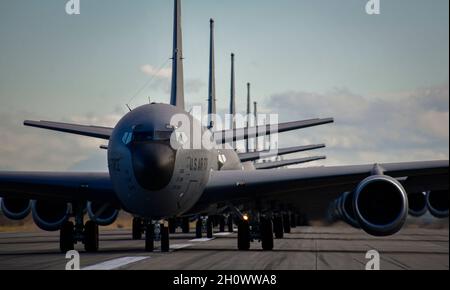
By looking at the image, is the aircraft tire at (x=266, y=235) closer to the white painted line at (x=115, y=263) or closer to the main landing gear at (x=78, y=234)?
the main landing gear at (x=78, y=234)

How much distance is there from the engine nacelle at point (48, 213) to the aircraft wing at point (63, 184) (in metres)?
2.55

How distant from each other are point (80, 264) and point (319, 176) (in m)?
7.88

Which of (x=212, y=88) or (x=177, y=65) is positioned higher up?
(x=212, y=88)

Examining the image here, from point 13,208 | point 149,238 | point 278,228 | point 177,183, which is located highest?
point 177,183

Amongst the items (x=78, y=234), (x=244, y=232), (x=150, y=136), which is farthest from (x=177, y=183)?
(x=244, y=232)

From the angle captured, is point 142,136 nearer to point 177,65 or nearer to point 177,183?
point 177,183

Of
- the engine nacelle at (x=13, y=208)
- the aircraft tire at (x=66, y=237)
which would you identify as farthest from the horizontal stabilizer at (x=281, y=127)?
the engine nacelle at (x=13, y=208)

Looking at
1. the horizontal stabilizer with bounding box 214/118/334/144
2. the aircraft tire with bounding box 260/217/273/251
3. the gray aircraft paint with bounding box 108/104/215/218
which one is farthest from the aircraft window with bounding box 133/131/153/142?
the aircraft tire with bounding box 260/217/273/251

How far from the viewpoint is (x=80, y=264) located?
54.1 feet

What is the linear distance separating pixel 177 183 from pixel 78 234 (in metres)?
4.46

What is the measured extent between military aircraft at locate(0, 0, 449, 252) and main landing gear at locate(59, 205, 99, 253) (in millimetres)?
29

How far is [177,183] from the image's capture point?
19375mm
